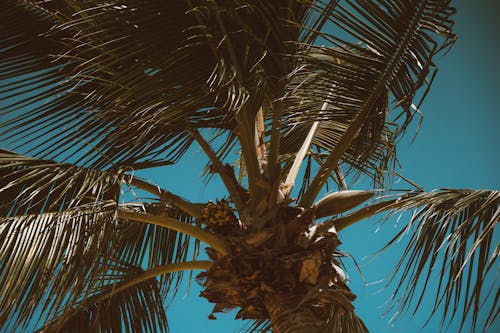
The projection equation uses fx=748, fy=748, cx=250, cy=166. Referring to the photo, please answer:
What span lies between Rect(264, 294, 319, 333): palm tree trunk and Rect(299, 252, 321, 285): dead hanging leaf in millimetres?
79

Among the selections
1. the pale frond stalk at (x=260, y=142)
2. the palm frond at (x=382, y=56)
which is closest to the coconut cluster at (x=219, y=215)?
the pale frond stalk at (x=260, y=142)

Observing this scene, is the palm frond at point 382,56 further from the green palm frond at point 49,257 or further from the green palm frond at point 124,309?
the green palm frond at point 124,309

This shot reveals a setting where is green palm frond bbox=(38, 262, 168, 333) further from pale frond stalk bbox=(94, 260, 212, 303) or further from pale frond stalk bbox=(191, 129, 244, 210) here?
pale frond stalk bbox=(191, 129, 244, 210)

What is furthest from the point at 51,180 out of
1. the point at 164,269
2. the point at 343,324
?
the point at 343,324

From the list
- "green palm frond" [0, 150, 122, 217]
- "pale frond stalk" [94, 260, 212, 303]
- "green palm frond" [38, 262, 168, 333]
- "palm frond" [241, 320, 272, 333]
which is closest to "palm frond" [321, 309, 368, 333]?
"palm frond" [241, 320, 272, 333]

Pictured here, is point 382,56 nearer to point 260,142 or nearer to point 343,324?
point 260,142

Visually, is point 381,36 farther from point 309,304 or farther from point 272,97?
point 309,304

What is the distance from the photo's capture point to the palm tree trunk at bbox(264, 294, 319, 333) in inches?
95.3

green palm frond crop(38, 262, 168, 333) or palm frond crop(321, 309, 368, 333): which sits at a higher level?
green palm frond crop(38, 262, 168, 333)

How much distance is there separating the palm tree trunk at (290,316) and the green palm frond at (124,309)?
23.6 inches

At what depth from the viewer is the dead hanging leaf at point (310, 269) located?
96.6 inches

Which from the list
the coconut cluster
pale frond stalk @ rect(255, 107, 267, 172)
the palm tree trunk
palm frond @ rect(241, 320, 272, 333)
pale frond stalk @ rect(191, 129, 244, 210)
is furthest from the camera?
palm frond @ rect(241, 320, 272, 333)

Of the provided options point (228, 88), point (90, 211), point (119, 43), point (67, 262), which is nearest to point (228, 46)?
point (228, 88)

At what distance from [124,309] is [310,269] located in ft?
2.90
